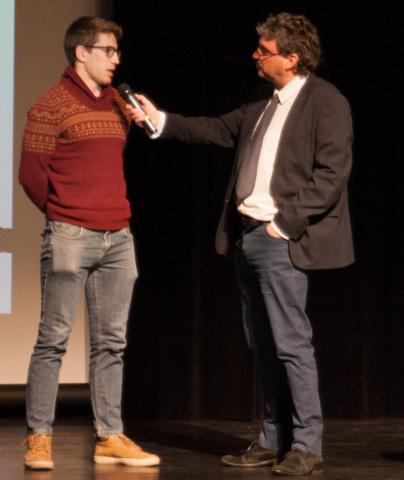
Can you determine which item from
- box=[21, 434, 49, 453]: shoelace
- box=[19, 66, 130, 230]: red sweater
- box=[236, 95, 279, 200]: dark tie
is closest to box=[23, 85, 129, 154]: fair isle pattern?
box=[19, 66, 130, 230]: red sweater

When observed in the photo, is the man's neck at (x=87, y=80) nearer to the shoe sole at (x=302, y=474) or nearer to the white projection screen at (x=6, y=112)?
the white projection screen at (x=6, y=112)

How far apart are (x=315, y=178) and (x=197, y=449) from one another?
1122mm

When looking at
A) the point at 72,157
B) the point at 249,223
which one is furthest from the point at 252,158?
the point at 72,157

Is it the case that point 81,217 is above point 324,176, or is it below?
below

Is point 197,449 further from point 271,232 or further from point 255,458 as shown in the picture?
point 271,232

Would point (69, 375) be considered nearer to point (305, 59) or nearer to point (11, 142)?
point (11, 142)

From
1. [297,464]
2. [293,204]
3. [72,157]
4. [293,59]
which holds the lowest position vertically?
[297,464]

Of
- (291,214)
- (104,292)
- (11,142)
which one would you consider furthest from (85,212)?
(11,142)

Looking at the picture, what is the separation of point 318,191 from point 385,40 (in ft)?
5.69

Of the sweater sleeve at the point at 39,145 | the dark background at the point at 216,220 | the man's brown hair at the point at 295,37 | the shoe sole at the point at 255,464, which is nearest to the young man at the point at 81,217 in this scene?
the sweater sleeve at the point at 39,145

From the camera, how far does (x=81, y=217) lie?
338 centimetres

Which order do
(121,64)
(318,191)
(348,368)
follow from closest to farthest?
(318,191) < (121,64) < (348,368)

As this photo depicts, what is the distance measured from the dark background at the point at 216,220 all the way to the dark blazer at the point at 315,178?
1.26 m

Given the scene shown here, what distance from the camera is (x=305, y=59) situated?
3.43m
